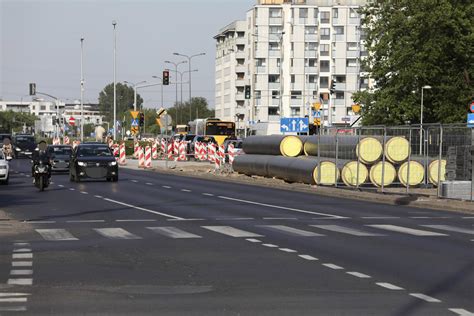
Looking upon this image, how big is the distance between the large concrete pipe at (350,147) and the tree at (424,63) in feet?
97.9

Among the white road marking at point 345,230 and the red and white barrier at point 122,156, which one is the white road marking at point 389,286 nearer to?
the white road marking at point 345,230

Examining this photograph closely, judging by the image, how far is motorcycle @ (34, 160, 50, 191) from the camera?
120ft

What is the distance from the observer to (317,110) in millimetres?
62531

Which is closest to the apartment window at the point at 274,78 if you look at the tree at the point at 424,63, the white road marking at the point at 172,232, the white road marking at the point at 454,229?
the tree at the point at 424,63

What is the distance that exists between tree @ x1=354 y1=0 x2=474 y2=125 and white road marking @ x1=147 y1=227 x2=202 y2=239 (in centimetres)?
4943

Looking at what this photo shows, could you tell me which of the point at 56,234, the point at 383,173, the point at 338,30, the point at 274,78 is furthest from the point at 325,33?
the point at 56,234

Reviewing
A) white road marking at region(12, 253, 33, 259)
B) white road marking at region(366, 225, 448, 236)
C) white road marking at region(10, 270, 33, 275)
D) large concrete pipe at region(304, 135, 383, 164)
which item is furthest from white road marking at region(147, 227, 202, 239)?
large concrete pipe at region(304, 135, 383, 164)

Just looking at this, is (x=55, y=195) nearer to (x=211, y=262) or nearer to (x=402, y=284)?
(x=211, y=262)

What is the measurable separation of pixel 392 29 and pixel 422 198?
42.7 metres

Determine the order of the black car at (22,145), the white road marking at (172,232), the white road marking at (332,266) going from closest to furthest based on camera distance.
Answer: the white road marking at (332,266)
the white road marking at (172,232)
the black car at (22,145)

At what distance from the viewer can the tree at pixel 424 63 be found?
226ft

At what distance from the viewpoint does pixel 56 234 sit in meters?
19.0

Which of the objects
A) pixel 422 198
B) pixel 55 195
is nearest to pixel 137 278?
pixel 422 198

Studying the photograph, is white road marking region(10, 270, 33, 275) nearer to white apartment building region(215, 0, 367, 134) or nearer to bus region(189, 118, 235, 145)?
bus region(189, 118, 235, 145)
